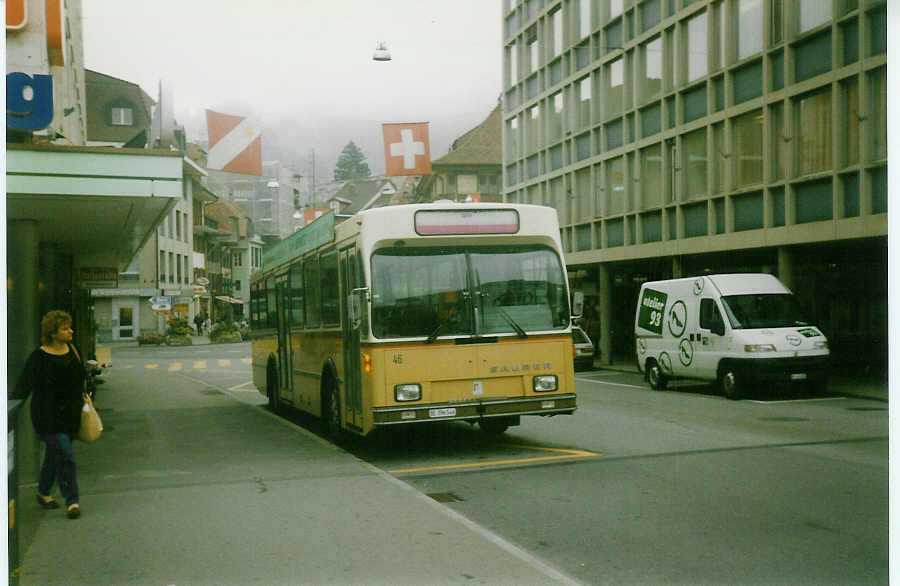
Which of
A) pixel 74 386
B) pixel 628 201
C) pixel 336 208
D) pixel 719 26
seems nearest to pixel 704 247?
pixel 628 201

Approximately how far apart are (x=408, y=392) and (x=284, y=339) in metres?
5.74

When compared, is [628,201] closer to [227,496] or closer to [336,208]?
[336,208]

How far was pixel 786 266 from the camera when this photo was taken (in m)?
19.4

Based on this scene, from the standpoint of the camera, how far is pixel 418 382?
1041 cm

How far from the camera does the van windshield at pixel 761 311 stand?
1827 centimetres

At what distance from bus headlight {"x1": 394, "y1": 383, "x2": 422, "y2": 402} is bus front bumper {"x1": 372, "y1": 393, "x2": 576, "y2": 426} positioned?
0.08m

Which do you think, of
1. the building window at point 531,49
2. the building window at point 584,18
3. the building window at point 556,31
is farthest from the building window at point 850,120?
the building window at point 531,49

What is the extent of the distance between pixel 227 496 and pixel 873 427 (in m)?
8.89

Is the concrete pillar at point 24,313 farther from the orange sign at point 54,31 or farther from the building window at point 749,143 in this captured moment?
the building window at point 749,143

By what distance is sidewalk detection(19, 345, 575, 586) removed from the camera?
6227 millimetres

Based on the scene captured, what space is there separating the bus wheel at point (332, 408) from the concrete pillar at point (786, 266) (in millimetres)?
10315

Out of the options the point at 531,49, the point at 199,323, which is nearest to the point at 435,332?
the point at 531,49

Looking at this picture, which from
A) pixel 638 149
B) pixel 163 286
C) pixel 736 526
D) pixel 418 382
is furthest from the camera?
pixel 163 286

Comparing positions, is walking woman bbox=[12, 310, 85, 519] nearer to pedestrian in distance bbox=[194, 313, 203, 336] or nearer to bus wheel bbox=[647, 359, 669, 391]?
bus wheel bbox=[647, 359, 669, 391]
